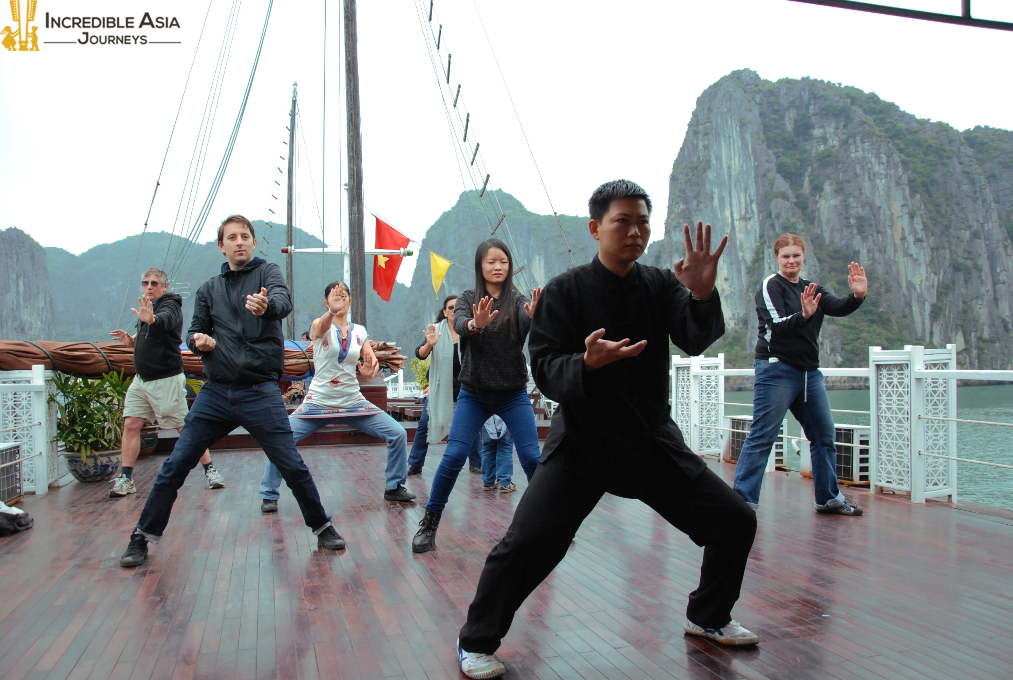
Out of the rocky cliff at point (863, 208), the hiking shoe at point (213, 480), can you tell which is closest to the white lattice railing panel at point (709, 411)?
the hiking shoe at point (213, 480)

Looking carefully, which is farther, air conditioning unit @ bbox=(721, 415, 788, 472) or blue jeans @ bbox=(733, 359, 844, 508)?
air conditioning unit @ bbox=(721, 415, 788, 472)

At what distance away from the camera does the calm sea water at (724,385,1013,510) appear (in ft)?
24.5

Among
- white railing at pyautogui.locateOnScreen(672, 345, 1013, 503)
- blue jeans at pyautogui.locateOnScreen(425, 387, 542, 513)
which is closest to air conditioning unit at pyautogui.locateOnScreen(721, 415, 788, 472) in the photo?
white railing at pyautogui.locateOnScreen(672, 345, 1013, 503)

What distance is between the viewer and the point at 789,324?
4.20 meters

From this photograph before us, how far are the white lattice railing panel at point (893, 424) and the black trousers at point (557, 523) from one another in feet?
11.3

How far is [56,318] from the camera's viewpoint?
6625 cm

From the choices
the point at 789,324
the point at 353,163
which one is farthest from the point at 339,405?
the point at 353,163

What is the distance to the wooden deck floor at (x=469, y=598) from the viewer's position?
7.62ft

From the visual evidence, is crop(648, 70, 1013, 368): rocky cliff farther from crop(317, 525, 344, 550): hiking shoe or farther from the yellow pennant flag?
crop(317, 525, 344, 550): hiking shoe

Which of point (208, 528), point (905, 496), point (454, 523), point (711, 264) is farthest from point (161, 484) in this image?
point (905, 496)

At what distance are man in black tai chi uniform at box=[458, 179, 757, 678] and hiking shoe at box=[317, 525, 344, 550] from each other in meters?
1.75

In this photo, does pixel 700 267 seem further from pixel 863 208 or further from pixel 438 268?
pixel 863 208

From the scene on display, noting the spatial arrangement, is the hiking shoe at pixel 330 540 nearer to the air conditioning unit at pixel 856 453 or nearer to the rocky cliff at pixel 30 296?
the air conditioning unit at pixel 856 453

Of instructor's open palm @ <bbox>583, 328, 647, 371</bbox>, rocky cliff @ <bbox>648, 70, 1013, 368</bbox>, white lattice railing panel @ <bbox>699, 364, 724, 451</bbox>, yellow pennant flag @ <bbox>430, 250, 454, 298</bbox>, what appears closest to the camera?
instructor's open palm @ <bbox>583, 328, 647, 371</bbox>
